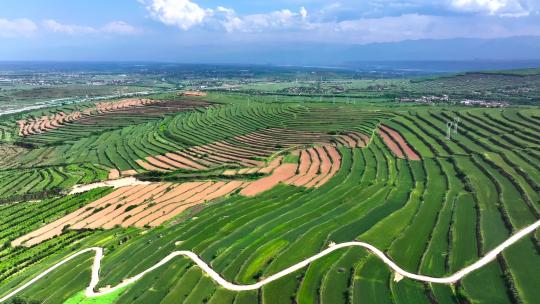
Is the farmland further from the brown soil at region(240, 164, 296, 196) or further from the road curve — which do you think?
the road curve

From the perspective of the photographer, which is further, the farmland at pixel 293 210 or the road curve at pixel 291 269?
the farmland at pixel 293 210

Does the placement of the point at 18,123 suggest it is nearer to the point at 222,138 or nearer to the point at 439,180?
the point at 222,138

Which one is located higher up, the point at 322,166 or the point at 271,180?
the point at 322,166

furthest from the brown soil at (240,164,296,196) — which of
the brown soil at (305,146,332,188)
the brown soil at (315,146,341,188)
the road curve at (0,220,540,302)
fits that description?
the road curve at (0,220,540,302)

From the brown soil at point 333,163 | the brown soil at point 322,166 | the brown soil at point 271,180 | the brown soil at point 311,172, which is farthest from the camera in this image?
the brown soil at point 311,172

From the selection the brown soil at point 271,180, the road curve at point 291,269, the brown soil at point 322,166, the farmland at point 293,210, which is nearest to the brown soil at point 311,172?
the farmland at point 293,210

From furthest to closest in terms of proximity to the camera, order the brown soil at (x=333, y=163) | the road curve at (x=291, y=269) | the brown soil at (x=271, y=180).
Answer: the brown soil at (x=333, y=163)
the brown soil at (x=271, y=180)
the road curve at (x=291, y=269)

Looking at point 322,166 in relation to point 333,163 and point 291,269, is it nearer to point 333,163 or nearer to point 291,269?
point 333,163

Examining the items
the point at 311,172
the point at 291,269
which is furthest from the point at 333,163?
the point at 291,269

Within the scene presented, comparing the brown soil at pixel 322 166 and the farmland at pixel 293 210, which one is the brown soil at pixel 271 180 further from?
the brown soil at pixel 322 166

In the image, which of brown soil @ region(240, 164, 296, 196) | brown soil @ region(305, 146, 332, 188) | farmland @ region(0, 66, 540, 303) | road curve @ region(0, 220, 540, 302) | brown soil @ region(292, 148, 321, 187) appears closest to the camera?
road curve @ region(0, 220, 540, 302)
